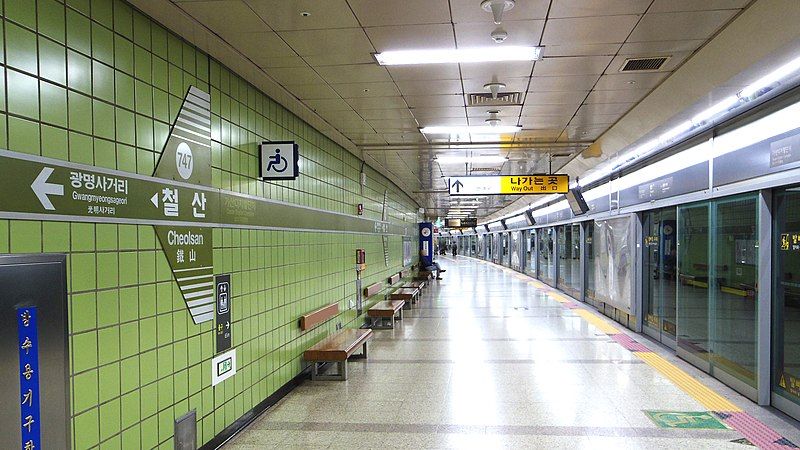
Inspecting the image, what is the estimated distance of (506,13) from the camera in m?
3.41

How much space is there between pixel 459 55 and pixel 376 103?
1644 millimetres

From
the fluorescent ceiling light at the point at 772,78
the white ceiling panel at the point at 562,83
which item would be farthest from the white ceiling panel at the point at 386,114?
the fluorescent ceiling light at the point at 772,78

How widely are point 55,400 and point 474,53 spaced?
11.7 ft

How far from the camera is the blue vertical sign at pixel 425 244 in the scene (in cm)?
2067

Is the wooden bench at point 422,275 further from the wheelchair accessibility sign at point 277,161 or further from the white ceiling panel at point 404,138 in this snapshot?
the wheelchair accessibility sign at point 277,161

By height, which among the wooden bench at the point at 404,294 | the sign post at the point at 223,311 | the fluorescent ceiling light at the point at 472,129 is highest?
the fluorescent ceiling light at the point at 472,129

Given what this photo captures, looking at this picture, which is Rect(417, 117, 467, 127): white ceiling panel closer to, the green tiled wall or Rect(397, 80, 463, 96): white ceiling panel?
Rect(397, 80, 463, 96): white ceiling panel

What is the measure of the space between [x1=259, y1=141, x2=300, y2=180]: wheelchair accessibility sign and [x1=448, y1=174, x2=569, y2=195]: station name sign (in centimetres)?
474

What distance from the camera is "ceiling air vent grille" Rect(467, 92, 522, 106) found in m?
5.38

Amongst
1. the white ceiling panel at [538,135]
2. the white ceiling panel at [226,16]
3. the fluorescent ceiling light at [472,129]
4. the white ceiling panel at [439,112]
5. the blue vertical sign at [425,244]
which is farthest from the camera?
the blue vertical sign at [425,244]

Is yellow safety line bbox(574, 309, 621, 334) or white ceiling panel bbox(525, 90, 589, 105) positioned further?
yellow safety line bbox(574, 309, 621, 334)

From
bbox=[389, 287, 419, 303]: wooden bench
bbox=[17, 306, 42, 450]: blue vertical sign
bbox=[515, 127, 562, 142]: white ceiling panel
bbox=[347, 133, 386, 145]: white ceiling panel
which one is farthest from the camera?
bbox=[389, 287, 419, 303]: wooden bench

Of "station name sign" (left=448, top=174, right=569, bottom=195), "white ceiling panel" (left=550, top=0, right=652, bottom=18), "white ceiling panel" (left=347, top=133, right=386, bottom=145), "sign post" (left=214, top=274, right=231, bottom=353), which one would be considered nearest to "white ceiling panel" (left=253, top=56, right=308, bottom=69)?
"sign post" (left=214, top=274, right=231, bottom=353)

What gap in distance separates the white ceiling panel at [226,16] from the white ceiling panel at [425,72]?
1.33 m
